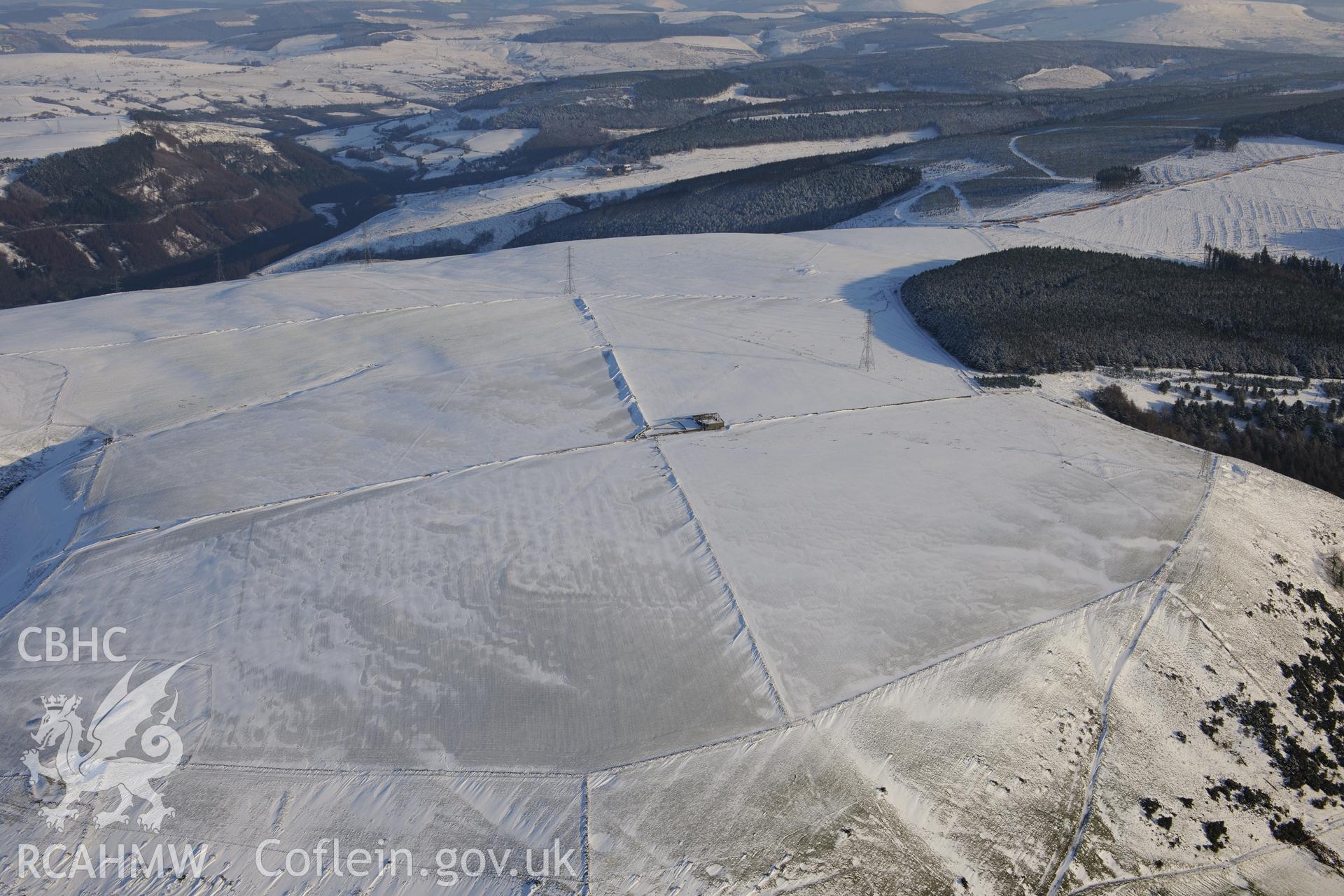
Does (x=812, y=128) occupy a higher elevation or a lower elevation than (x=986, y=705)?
higher

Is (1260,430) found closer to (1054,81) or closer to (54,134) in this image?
(54,134)

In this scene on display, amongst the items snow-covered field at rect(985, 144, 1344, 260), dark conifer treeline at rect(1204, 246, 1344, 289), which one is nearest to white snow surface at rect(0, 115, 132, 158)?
snow-covered field at rect(985, 144, 1344, 260)

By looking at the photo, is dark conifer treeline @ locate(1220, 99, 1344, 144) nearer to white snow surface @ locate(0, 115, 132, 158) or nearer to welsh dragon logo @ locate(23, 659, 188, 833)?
welsh dragon logo @ locate(23, 659, 188, 833)

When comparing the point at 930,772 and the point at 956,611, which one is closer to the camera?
the point at 930,772

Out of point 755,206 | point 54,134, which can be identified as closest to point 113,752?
point 755,206

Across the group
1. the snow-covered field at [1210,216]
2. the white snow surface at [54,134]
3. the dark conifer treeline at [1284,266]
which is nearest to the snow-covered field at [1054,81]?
the snow-covered field at [1210,216]

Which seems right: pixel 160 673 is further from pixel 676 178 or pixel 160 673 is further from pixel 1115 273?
pixel 676 178

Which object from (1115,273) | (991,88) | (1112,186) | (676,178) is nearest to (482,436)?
(1115,273)
